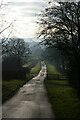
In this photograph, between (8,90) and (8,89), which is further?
(8,89)

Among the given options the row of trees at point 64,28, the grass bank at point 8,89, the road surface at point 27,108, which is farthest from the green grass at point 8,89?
the row of trees at point 64,28

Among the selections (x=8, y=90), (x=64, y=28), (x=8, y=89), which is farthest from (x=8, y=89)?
(x=64, y=28)

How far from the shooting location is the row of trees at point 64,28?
2912 centimetres

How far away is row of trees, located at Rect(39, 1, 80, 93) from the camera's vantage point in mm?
29125

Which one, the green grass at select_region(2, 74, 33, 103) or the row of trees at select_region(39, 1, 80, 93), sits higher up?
the row of trees at select_region(39, 1, 80, 93)

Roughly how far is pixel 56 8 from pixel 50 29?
2.12 m

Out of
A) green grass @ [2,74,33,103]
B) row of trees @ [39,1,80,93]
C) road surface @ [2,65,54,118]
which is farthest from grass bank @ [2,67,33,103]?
row of trees @ [39,1,80,93]

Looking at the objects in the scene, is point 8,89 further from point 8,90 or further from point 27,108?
point 27,108

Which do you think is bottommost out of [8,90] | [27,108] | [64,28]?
[27,108]

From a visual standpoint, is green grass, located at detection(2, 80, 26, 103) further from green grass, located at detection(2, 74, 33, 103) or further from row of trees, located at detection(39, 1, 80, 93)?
row of trees, located at detection(39, 1, 80, 93)

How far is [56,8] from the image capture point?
101 ft

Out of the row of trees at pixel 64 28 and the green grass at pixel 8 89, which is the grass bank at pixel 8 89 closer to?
the green grass at pixel 8 89

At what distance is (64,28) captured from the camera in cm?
3069

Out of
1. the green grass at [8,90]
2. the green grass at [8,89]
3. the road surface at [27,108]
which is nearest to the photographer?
the road surface at [27,108]
